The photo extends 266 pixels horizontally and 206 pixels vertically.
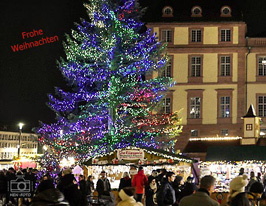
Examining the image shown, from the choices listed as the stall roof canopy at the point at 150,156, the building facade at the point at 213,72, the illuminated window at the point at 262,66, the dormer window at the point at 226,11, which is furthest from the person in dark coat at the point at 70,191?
the dormer window at the point at 226,11

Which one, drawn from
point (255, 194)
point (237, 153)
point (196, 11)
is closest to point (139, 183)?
point (237, 153)

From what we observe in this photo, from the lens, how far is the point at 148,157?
24.9 meters

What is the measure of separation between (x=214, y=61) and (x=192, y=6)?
5612 mm

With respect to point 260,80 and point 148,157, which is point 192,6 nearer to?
point 260,80

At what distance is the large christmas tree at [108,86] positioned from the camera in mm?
33438

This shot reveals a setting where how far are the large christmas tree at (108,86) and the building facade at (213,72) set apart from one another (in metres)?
17.6

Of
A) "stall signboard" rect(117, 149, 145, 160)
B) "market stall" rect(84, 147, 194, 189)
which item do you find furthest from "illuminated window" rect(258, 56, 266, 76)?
"stall signboard" rect(117, 149, 145, 160)

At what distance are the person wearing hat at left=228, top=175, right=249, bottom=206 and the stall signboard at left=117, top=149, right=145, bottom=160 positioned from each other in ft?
54.3

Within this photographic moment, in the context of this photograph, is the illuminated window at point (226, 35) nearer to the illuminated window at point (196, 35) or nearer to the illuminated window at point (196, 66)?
the illuminated window at point (196, 35)

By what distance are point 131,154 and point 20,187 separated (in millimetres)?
14027

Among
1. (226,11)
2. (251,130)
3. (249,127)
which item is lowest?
(251,130)

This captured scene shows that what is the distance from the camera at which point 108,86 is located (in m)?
34.2

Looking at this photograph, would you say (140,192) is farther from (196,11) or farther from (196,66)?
(196,11)

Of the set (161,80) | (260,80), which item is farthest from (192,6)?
(161,80)
